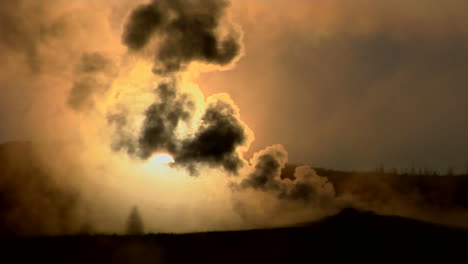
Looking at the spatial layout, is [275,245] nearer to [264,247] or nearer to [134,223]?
[264,247]

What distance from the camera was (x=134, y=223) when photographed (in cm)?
3069

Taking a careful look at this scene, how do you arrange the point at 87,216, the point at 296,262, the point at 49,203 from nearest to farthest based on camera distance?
1. the point at 296,262
2. the point at 87,216
3. the point at 49,203

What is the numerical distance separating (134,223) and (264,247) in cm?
846

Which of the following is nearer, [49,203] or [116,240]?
[116,240]

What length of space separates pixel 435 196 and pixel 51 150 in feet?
78.1

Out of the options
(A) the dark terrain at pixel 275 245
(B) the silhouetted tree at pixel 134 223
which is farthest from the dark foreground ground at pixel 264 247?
(B) the silhouetted tree at pixel 134 223

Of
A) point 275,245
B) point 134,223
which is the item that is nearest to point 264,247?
point 275,245

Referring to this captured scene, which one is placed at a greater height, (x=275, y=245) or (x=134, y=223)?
(x=134, y=223)

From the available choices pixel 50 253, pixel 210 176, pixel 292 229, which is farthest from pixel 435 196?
pixel 50 253

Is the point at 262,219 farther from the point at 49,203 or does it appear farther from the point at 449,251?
the point at 49,203

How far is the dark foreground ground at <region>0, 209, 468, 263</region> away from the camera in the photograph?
2296 centimetres

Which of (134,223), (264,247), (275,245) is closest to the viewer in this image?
(264,247)

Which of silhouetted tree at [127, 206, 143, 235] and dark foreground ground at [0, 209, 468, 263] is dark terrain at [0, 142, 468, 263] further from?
silhouetted tree at [127, 206, 143, 235]

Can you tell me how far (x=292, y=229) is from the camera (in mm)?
25500
